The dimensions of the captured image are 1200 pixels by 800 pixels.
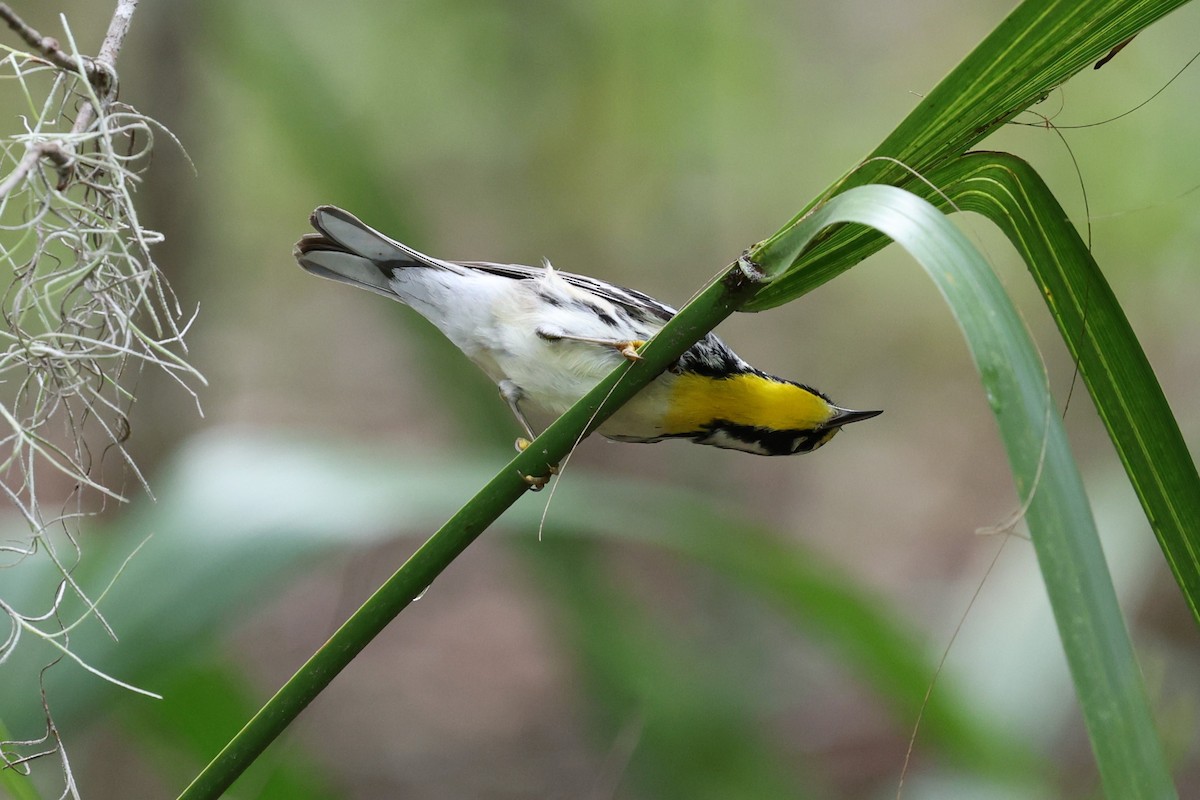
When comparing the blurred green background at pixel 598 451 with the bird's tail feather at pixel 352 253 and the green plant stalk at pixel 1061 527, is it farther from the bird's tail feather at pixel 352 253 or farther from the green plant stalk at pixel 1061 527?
the green plant stalk at pixel 1061 527

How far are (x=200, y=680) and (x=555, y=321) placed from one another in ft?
3.80

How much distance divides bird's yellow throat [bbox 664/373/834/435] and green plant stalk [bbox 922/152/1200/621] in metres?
1.02

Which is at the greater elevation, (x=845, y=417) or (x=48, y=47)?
(x=845, y=417)

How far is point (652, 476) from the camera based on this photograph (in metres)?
5.41

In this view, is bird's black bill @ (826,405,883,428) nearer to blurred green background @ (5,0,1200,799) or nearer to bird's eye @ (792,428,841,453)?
bird's eye @ (792,428,841,453)

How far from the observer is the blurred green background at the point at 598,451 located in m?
2.31

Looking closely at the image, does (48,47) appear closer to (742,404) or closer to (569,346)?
(569,346)

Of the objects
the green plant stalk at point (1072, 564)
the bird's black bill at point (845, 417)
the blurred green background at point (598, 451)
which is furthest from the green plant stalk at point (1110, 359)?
the blurred green background at point (598, 451)

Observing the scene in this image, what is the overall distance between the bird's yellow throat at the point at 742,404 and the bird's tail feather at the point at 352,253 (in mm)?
615

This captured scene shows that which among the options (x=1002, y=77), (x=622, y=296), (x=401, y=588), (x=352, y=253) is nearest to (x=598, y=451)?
(x=622, y=296)

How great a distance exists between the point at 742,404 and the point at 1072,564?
1.40m

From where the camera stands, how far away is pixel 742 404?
6.63ft

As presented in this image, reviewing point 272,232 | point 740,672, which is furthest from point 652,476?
point 272,232

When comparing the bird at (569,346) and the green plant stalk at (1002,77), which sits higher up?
the green plant stalk at (1002,77)
